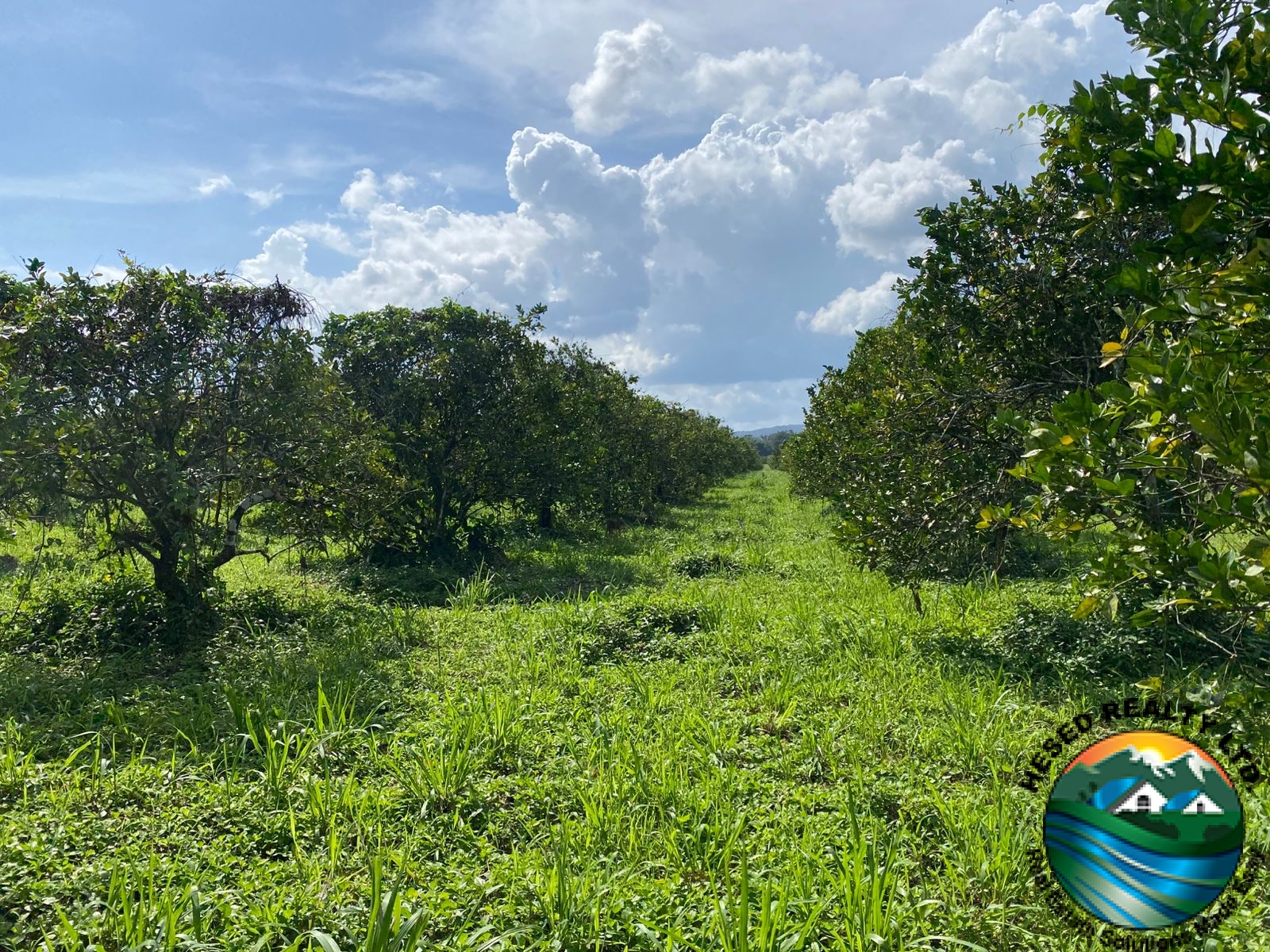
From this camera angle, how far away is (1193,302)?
225 cm

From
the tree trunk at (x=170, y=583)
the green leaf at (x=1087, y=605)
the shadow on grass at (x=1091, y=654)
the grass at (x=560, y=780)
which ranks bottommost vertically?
the grass at (x=560, y=780)

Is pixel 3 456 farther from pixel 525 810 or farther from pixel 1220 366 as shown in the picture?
pixel 1220 366

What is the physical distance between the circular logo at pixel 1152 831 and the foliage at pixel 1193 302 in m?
0.67

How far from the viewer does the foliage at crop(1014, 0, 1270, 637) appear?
198 centimetres

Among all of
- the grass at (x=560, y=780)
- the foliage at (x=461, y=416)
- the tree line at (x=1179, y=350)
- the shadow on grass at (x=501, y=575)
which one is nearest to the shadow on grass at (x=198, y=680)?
the grass at (x=560, y=780)

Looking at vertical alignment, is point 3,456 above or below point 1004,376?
below

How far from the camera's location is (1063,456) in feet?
8.38

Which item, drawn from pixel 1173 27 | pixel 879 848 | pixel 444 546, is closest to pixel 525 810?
pixel 879 848

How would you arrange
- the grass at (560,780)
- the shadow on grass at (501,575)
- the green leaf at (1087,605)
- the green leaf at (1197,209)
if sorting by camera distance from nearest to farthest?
1. the green leaf at (1197,209)
2. the green leaf at (1087,605)
3. the grass at (560,780)
4. the shadow on grass at (501,575)

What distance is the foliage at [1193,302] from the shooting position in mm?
1980

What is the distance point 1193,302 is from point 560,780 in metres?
3.81

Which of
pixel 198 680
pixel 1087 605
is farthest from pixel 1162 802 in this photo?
pixel 198 680

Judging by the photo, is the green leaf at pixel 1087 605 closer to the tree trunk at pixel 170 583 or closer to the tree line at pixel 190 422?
the tree line at pixel 190 422

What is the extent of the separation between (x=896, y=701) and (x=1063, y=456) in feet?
11.0
